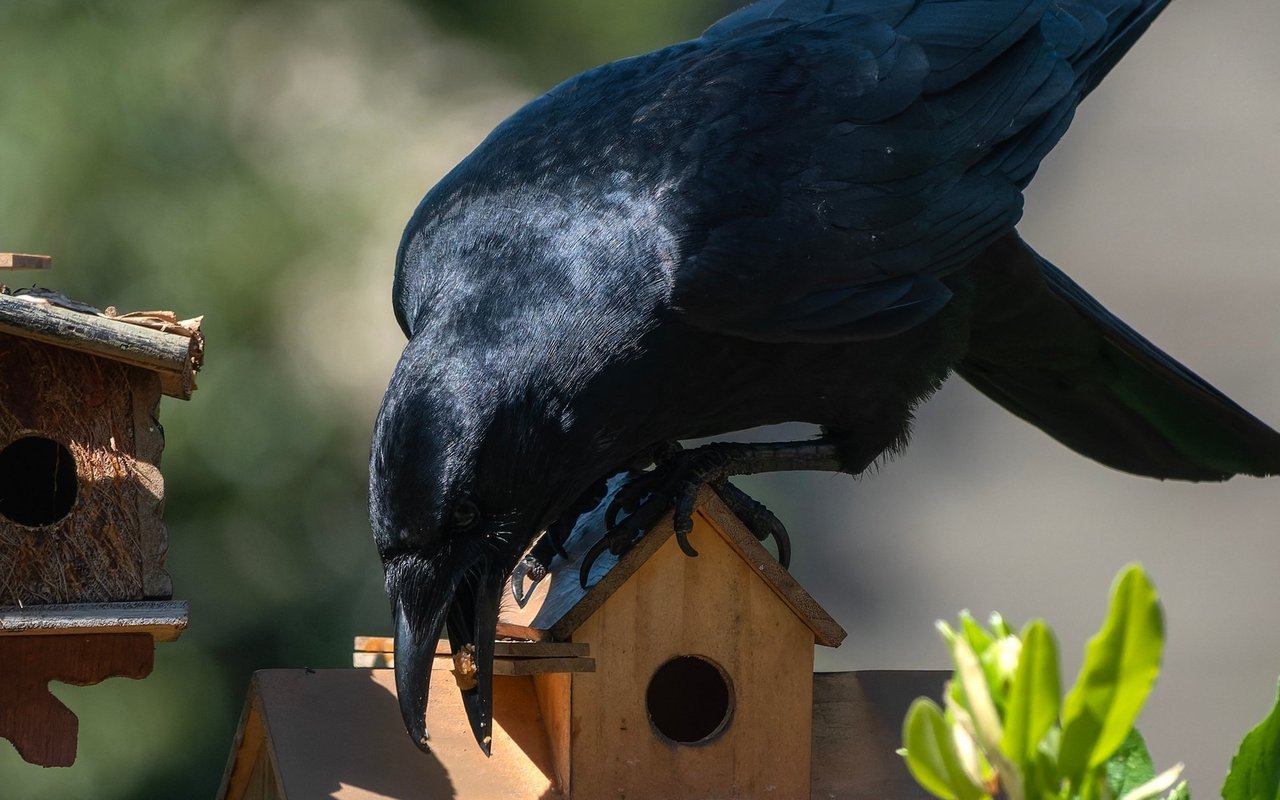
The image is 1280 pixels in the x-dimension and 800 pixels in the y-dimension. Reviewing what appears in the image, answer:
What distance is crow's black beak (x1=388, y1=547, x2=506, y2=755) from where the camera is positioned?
2.06 metres

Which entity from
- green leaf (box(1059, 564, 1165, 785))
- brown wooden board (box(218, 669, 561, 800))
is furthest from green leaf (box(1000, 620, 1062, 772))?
brown wooden board (box(218, 669, 561, 800))

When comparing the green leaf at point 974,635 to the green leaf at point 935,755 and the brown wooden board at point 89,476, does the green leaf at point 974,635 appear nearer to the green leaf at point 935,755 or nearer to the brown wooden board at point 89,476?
the green leaf at point 935,755

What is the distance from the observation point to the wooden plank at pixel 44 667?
2090 millimetres

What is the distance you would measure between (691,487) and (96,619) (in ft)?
3.15

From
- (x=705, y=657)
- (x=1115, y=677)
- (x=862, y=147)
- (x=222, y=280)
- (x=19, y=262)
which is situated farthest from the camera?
(x=222, y=280)

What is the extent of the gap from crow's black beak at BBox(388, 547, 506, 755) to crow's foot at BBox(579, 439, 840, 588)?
199 millimetres

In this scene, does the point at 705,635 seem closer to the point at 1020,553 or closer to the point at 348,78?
the point at 348,78

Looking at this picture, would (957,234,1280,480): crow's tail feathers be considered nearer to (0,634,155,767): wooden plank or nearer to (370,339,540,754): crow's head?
(370,339,540,754): crow's head

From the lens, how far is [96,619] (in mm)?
1996

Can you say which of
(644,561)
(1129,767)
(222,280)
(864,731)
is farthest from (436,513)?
(222,280)

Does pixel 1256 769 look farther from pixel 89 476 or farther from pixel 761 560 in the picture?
pixel 89 476

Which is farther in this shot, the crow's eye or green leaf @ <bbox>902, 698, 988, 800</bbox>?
the crow's eye

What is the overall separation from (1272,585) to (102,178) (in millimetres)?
4528

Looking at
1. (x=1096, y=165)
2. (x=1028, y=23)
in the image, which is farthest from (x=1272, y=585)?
(x=1028, y=23)
